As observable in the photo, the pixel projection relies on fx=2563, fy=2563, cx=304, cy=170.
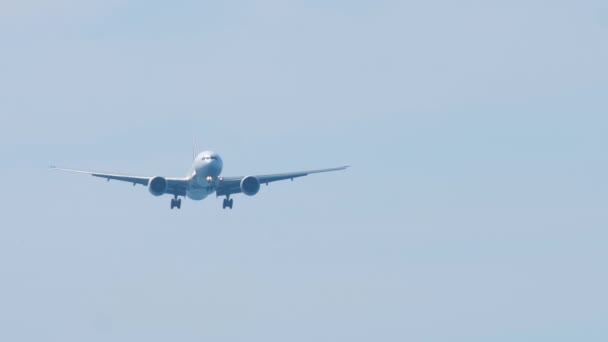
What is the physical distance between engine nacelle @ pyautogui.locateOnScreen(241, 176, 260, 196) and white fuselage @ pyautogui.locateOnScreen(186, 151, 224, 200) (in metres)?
2.24

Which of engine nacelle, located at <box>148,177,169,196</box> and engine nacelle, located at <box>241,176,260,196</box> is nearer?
engine nacelle, located at <box>148,177,169,196</box>

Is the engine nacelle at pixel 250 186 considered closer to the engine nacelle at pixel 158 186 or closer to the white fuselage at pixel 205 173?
the white fuselage at pixel 205 173

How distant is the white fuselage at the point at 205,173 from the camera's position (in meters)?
178

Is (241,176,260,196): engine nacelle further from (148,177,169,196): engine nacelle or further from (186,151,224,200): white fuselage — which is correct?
(148,177,169,196): engine nacelle

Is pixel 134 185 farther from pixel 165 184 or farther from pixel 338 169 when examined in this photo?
pixel 338 169

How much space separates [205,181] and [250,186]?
3988mm

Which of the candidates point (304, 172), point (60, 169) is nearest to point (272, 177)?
point (304, 172)

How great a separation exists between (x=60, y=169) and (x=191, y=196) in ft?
31.5

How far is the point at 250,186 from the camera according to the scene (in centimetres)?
18125

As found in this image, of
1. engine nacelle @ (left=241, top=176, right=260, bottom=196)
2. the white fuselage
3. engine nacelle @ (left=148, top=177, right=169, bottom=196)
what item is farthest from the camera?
engine nacelle @ (left=241, top=176, right=260, bottom=196)

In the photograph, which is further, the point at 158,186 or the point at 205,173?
the point at 158,186

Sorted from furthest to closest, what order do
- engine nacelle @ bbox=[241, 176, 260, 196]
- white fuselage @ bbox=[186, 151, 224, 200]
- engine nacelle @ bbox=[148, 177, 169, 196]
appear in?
engine nacelle @ bbox=[241, 176, 260, 196] < engine nacelle @ bbox=[148, 177, 169, 196] < white fuselage @ bbox=[186, 151, 224, 200]

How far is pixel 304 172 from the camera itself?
599 ft

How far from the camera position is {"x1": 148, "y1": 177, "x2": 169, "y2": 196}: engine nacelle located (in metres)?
181
